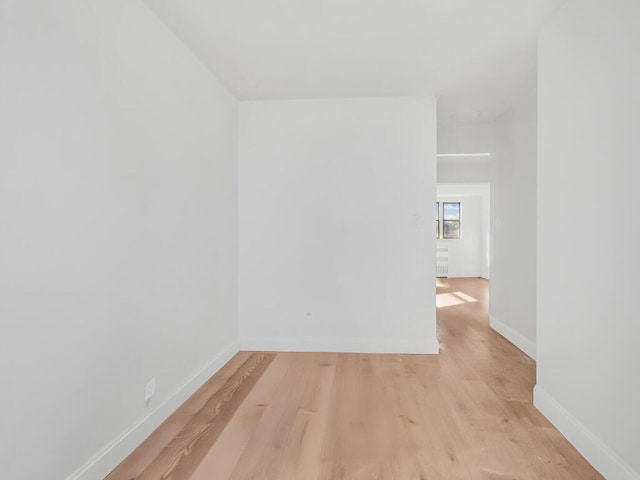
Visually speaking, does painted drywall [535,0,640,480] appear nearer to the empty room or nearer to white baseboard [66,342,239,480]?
the empty room

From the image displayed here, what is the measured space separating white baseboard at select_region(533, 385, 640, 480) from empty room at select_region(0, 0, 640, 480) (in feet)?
0.05

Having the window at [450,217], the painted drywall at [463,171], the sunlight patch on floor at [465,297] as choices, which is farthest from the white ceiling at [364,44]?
the window at [450,217]

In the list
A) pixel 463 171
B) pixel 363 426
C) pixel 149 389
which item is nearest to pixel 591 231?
pixel 363 426

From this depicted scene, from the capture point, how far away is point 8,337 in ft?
4.20

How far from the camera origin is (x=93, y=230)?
66.7 inches

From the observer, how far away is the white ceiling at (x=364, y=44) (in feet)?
7.07

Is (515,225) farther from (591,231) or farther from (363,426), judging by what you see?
(363,426)

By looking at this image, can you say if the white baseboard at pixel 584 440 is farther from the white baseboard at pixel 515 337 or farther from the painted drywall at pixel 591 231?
the white baseboard at pixel 515 337

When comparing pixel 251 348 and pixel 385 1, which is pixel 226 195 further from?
pixel 385 1

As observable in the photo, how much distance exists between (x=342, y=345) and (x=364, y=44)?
2.66 meters

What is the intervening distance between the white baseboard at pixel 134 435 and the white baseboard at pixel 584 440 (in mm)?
2367

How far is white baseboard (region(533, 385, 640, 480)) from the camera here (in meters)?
1.62

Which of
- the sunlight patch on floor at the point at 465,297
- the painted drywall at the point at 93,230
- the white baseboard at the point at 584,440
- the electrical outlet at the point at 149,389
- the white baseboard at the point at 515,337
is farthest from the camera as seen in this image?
the sunlight patch on floor at the point at 465,297

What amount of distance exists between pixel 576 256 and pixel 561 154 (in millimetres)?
612
